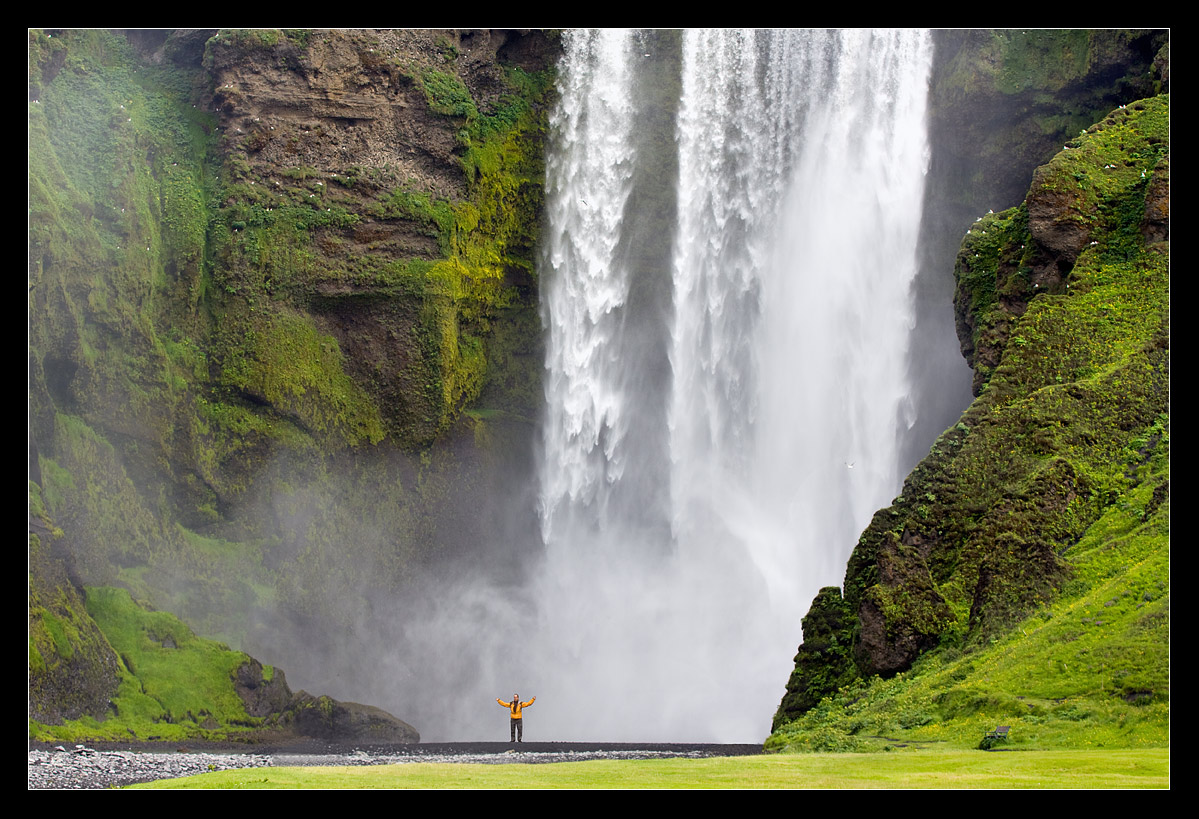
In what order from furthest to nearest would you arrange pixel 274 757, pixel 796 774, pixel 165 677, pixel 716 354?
pixel 716 354, pixel 165 677, pixel 274 757, pixel 796 774

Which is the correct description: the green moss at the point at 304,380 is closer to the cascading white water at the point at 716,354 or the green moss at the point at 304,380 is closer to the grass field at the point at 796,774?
the cascading white water at the point at 716,354

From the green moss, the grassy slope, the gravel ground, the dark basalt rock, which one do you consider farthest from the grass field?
the green moss

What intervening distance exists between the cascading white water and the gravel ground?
1148 cm

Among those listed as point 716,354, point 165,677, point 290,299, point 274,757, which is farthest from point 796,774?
point 290,299

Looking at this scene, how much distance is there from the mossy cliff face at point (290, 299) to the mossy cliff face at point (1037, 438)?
23.7 meters

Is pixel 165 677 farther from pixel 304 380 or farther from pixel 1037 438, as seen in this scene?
pixel 1037 438

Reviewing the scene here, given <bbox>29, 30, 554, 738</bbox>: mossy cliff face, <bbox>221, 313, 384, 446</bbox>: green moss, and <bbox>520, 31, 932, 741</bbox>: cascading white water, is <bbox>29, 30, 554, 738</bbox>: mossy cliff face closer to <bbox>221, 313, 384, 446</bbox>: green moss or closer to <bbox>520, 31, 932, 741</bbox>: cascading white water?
<bbox>221, 313, 384, 446</bbox>: green moss

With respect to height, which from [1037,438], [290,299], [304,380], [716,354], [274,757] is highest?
[290,299]

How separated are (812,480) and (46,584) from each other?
2654cm

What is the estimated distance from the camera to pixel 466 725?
49.2 m

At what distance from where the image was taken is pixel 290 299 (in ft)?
163

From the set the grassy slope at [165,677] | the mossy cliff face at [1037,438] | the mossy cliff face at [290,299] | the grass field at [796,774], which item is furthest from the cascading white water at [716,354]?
the grass field at [796,774]

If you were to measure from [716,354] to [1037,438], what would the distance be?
22.8 meters

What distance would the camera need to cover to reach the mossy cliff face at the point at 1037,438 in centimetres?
2717
